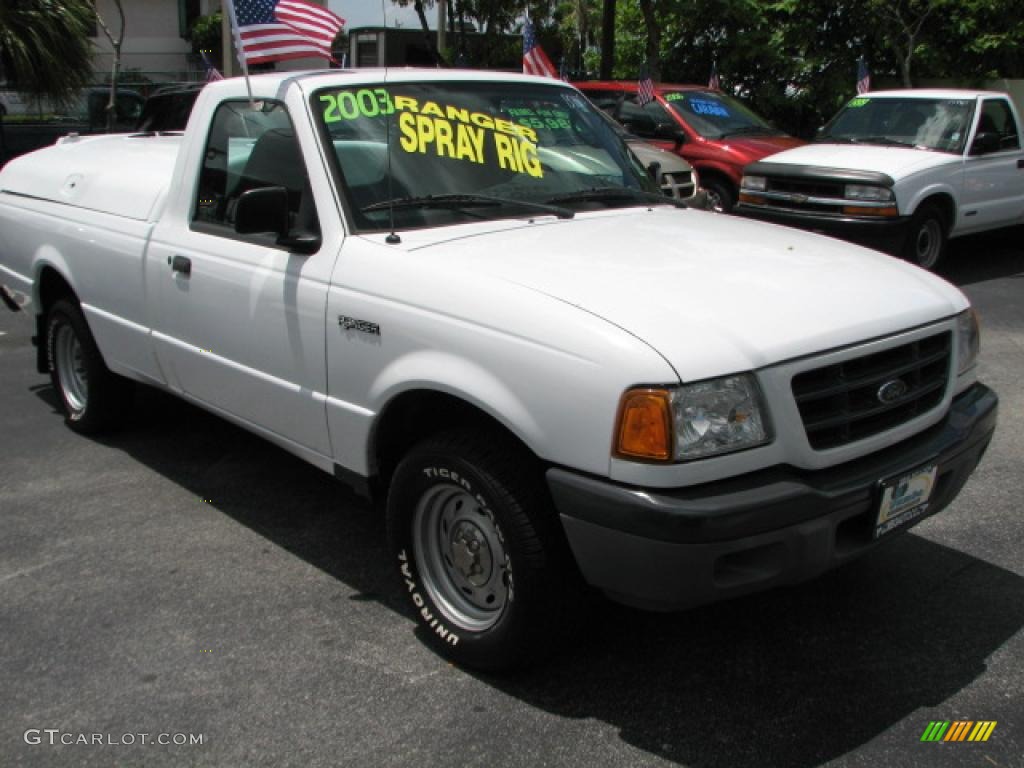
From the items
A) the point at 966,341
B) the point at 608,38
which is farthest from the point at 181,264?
the point at 608,38

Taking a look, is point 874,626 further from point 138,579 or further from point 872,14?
point 872,14

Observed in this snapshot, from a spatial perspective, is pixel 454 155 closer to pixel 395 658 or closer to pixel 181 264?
pixel 181 264

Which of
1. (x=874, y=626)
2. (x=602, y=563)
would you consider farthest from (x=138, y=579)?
(x=874, y=626)

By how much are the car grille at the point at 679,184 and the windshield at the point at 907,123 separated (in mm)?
1526

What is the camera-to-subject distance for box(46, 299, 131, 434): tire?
541 cm

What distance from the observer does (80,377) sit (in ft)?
19.0

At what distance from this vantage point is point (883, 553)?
419cm

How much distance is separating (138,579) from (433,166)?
76.6 inches

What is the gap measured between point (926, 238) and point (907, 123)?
1371mm

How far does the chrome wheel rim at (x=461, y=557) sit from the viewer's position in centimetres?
329

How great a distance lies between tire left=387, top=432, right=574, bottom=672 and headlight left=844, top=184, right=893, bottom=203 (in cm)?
710

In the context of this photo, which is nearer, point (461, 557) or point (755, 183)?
point (461, 557)

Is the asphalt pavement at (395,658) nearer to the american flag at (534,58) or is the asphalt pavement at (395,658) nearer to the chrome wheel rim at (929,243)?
the chrome wheel rim at (929,243)

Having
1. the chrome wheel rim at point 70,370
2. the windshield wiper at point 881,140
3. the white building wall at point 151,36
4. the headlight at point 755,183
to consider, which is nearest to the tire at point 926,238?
the windshield wiper at point 881,140
